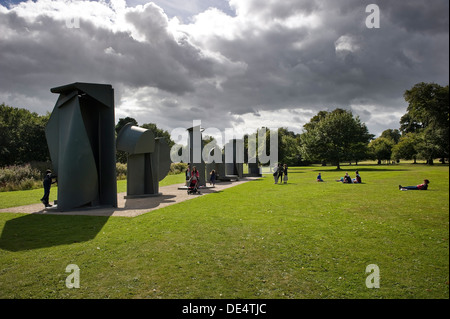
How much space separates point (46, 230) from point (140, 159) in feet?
29.5

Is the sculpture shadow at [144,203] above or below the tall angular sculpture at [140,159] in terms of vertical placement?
below

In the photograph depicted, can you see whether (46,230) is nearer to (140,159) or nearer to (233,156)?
(140,159)

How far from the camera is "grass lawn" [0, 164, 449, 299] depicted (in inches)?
168

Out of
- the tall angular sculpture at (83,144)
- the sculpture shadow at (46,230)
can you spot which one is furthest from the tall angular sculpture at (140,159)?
the sculpture shadow at (46,230)

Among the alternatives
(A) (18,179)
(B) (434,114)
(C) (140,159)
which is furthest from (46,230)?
(A) (18,179)

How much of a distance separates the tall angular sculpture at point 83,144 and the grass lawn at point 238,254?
2.49 m

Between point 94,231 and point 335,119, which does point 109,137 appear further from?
point 335,119

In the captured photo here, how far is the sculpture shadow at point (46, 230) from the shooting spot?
697 centimetres

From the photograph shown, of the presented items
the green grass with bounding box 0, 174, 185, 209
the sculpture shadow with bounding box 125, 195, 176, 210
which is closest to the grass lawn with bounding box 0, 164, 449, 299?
the sculpture shadow with bounding box 125, 195, 176, 210

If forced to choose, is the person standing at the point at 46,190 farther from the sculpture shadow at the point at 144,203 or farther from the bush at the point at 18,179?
the bush at the point at 18,179

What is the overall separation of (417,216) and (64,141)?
14381 millimetres

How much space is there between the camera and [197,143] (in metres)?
22.8

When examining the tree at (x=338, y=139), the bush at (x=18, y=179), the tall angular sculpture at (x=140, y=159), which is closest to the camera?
the tall angular sculpture at (x=140, y=159)

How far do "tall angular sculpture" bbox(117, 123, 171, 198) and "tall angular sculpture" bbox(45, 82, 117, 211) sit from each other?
7.96 ft
